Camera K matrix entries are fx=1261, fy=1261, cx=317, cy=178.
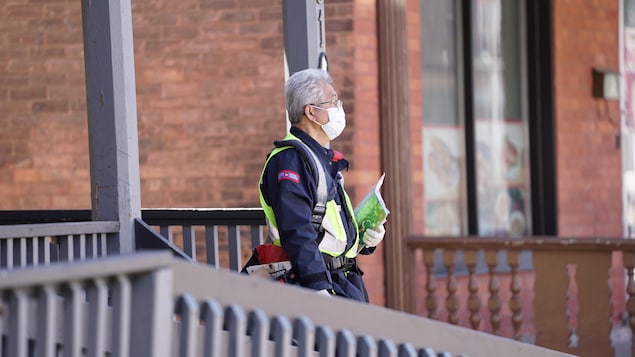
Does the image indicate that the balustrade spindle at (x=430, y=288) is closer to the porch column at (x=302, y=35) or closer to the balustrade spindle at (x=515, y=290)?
the balustrade spindle at (x=515, y=290)

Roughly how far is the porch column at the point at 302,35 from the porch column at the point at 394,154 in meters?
2.82

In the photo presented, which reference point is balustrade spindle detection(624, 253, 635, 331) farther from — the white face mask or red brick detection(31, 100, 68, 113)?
red brick detection(31, 100, 68, 113)

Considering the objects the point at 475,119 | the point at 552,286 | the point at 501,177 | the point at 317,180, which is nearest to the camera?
the point at 317,180

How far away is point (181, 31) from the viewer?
377 inches

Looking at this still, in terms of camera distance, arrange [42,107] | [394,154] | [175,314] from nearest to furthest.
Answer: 1. [175,314]
2. [394,154]
3. [42,107]

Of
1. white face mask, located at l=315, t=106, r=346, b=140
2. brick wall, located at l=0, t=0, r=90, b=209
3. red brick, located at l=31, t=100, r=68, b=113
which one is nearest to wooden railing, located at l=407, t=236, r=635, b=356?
brick wall, located at l=0, t=0, r=90, b=209

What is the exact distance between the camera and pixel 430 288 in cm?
925

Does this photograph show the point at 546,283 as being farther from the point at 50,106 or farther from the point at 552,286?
the point at 50,106

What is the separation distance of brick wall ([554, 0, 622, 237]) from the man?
6.56 metres

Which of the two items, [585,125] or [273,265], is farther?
[585,125]

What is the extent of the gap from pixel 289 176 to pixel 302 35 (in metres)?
1.83

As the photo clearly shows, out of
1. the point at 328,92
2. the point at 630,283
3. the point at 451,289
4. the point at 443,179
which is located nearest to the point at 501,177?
the point at 443,179

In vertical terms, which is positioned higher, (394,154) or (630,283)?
(394,154)

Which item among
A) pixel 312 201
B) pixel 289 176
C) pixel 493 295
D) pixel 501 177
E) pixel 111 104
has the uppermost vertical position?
→ pixel 111 104
